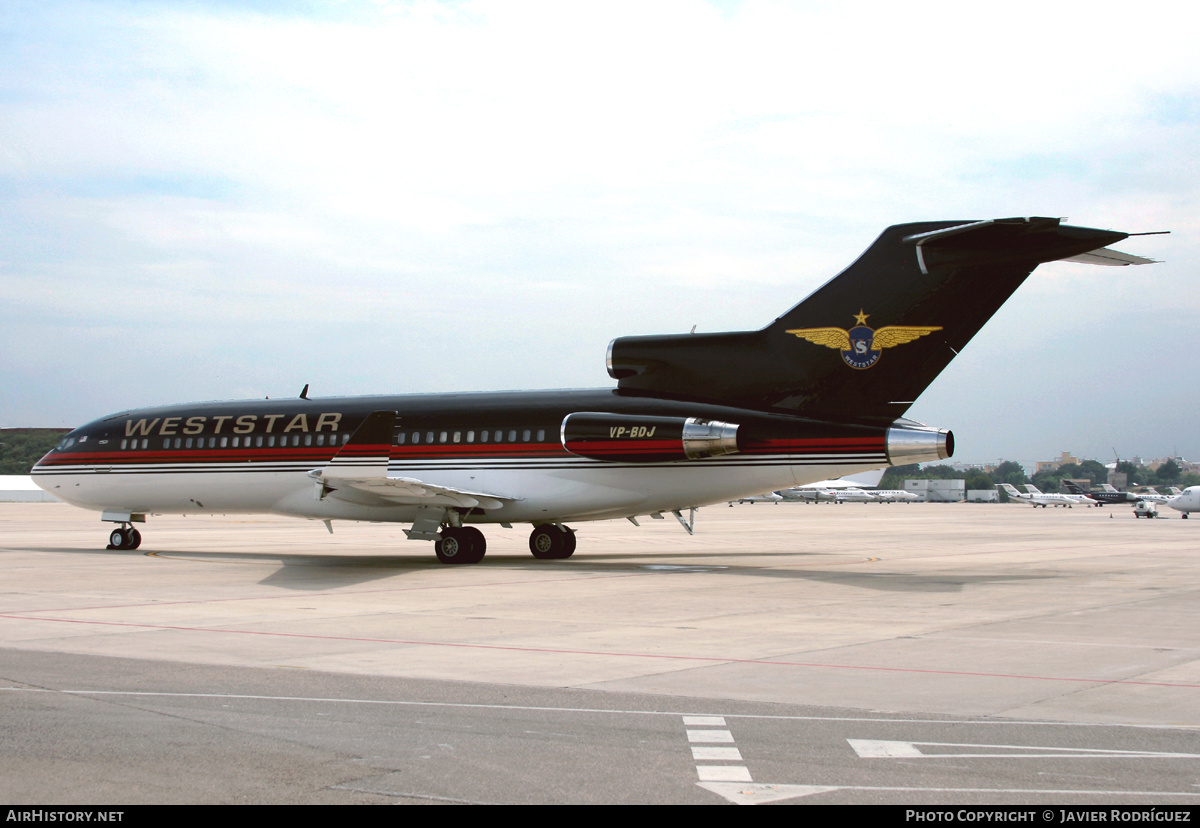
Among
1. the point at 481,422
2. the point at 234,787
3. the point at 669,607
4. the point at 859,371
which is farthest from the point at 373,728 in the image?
the point at 481,422

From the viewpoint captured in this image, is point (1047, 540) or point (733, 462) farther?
point (1047, 540)

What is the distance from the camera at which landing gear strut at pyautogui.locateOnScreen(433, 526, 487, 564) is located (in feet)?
79.0

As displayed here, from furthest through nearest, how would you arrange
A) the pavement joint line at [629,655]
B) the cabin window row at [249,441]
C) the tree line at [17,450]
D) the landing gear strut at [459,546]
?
the tree line at [17,450]
the cabin window row at [249,441]
the landing gear strut at [459,546]
the pavement joint line at [629,655]

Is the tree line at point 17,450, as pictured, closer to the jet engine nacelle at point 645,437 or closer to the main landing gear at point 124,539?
the main landing gear at point 124,539

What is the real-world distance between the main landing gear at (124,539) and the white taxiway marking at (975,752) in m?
26.6

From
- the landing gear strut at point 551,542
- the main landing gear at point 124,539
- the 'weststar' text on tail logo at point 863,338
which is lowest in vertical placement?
the main landing gear at point 124,539

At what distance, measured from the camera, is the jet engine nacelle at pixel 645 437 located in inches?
853

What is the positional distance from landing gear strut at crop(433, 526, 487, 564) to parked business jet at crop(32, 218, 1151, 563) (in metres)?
0.04

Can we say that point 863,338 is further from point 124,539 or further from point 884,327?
point 124,539

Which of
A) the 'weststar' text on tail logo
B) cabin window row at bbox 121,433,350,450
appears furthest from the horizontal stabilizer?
cabin window row at bbox 121,433,350,450

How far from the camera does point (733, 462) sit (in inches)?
866

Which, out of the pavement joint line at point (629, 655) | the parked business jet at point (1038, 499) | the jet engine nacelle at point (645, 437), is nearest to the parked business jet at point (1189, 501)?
the parked business jet at point (1038, 499)

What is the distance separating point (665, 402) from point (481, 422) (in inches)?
177
